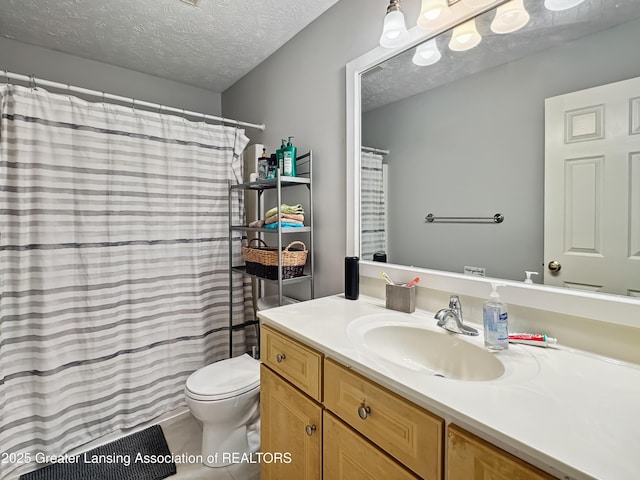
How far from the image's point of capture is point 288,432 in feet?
3.66

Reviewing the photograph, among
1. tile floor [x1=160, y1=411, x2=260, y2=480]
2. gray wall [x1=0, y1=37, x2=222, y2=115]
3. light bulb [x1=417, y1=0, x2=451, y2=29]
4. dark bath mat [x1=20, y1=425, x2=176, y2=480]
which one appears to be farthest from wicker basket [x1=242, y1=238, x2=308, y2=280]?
gray wall [x1=0, y1=37, x2=222, y2=115]

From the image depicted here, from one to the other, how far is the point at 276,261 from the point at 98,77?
190 centimetres

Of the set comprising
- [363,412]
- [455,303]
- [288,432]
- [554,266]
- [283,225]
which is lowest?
[288,432]

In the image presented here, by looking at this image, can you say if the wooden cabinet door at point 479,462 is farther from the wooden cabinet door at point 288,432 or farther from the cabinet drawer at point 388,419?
the wooden cabinet door at point 288,432

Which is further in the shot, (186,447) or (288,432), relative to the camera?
(186,447)

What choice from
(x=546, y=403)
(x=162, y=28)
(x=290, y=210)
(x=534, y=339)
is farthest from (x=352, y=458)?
(x=162, y=28)

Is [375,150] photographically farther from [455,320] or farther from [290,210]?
[455,320]

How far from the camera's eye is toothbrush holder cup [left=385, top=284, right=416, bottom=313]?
4.09 ft

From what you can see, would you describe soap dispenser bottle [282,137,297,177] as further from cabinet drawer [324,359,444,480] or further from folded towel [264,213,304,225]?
cabinet drawer [324,359,444,480]

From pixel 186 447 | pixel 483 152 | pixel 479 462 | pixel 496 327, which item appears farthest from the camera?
pixel 186 447

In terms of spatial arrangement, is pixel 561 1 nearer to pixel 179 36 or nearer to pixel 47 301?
pixel 179 36

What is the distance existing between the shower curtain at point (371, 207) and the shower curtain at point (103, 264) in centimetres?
109

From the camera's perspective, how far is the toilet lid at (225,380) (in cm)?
148

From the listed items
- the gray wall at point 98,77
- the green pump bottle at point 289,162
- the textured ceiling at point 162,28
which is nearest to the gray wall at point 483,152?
the green pump bottle at point 289,162
